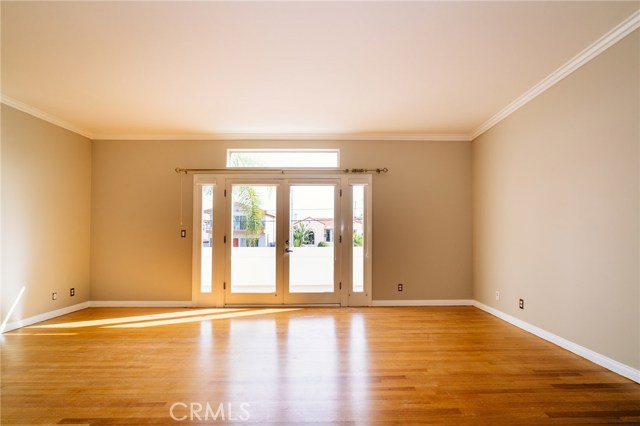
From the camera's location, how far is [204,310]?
5.11m

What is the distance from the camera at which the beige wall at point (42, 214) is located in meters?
4.03

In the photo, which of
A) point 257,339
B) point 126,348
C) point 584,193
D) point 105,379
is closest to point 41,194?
point 126,348

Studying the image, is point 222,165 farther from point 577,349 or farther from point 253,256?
point 577,349

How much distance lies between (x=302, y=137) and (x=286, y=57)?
2.39 metres

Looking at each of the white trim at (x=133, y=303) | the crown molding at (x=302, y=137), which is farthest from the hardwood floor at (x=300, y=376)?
the crown molding at (x=302, y=137)

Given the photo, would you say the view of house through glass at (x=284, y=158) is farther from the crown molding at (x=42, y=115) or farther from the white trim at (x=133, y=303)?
the white trim at (x=133, y=303)

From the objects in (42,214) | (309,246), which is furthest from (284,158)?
(42,214)

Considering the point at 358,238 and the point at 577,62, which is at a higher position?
the point at 577,62

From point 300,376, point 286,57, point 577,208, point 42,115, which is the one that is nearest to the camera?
point 300,376

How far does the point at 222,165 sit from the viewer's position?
214 inches

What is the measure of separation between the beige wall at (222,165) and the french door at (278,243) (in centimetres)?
26

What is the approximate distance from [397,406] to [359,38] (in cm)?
283

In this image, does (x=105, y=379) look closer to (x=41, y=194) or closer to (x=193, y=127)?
(x=41, y=194)

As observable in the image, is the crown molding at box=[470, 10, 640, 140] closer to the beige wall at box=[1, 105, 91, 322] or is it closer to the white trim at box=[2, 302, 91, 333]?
the beige wall at box=[1, 105, 91, 322]
